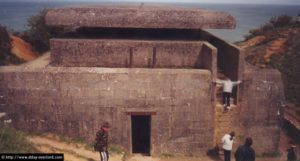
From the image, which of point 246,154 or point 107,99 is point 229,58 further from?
point 107,99

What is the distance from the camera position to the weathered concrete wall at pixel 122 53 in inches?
290

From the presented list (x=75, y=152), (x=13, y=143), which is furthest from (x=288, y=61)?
(x=13, y=143)

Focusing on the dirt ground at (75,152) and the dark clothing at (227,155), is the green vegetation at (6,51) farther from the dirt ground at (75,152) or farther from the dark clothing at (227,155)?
the dark clothing at (227,155)

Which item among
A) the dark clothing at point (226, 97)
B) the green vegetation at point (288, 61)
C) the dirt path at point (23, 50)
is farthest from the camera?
the dirt path at point (23, 50)

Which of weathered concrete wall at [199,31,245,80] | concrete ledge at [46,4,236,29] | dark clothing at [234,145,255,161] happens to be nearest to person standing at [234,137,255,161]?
dark clothing at [234,145,255,161]

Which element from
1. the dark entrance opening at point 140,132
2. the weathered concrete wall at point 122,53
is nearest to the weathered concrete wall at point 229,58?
the weathered concrete wall at point 122,53

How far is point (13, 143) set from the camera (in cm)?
520

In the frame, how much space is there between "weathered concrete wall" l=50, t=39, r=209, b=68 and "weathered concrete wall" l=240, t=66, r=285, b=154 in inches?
60.9

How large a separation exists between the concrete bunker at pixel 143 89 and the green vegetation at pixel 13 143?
1.30 metres

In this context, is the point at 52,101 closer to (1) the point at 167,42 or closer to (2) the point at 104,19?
(2) the point at 104,19

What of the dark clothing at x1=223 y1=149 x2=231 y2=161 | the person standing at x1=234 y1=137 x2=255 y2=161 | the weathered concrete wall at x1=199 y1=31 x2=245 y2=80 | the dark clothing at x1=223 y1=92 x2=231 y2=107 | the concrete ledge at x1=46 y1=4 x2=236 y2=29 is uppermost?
the concrete ledge at x1=46 y1=4 x2=236 y2=29

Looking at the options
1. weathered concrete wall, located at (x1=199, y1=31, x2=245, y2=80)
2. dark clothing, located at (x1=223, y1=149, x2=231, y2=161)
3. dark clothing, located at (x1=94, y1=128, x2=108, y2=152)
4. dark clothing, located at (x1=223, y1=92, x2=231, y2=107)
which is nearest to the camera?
dark clothing, located at (x1=94, y1=128, x2=108, y2=152)

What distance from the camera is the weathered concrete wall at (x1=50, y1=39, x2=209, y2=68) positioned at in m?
7.36

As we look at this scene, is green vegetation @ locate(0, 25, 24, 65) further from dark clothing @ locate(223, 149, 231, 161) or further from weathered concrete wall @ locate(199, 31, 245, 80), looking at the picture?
dark clothing @ locate(223, 149, 231, 161)
